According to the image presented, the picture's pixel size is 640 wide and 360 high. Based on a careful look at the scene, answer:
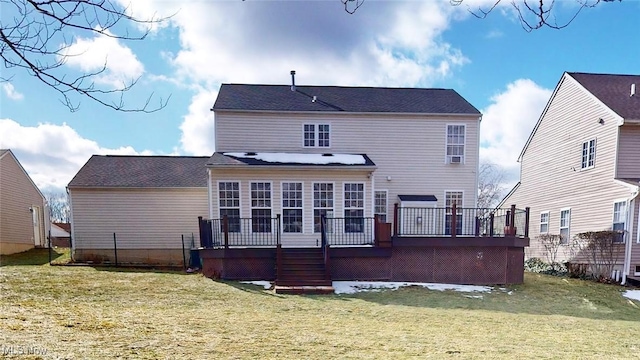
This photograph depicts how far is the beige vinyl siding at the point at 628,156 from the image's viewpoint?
11.5 m

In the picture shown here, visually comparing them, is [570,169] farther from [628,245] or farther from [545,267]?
[545,267]

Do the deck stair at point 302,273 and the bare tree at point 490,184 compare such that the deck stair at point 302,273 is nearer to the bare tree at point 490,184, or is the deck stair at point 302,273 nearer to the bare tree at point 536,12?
the bare tree at point 536,12

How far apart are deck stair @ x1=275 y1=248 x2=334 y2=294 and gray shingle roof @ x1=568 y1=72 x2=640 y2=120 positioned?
11.8 meters

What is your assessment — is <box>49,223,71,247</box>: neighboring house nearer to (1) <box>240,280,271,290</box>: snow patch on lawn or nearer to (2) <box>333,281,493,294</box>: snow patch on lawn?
(1) <box>240,280,271,290</box>: snow patch on lawn

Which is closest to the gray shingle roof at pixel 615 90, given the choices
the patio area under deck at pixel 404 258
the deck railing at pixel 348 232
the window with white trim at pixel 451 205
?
the window with white trim at pixel 451 205

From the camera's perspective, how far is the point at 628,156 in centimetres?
1147

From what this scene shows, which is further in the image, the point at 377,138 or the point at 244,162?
the point at 377,138

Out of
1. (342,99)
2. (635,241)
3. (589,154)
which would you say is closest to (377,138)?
(342,99)

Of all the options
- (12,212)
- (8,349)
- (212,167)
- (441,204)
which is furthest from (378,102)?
(12,212)

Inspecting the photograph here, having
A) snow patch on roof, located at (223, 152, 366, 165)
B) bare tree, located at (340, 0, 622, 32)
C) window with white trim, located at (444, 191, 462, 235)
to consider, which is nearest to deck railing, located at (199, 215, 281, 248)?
snow patch on roof, located at (223, 152, 366, 165)

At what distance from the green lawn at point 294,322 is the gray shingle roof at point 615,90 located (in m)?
6.73

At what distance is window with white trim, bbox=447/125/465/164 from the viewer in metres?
13.0

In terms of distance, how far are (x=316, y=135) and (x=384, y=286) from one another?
633cm

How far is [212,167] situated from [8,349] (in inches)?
296
